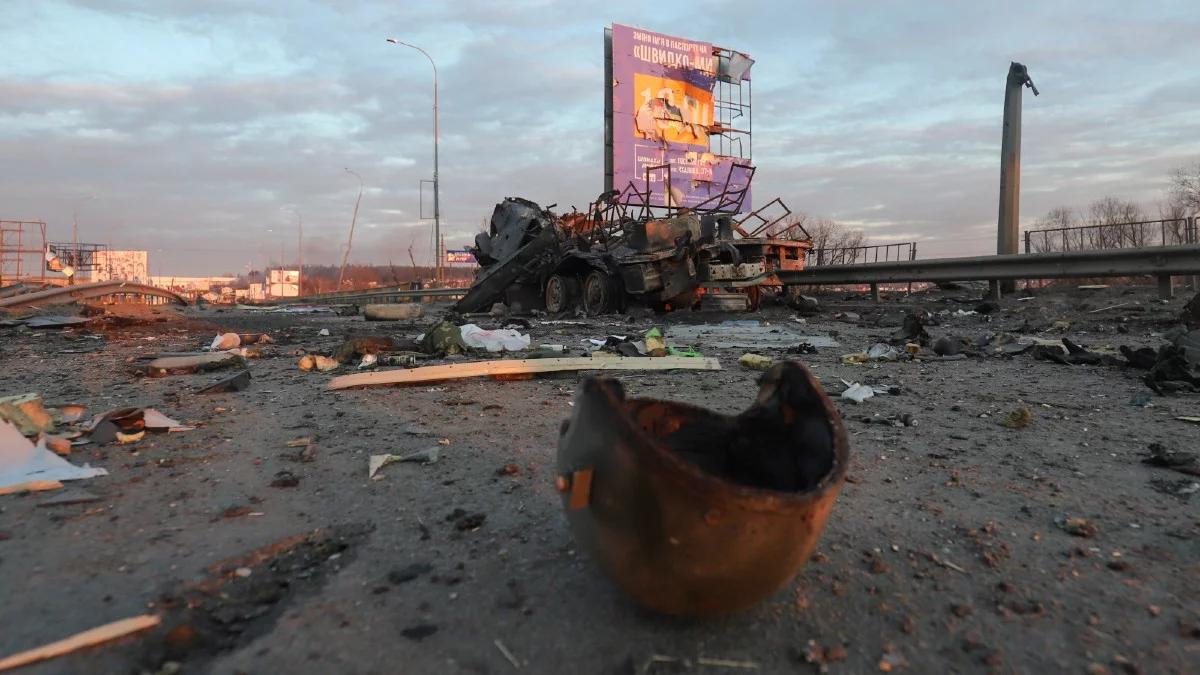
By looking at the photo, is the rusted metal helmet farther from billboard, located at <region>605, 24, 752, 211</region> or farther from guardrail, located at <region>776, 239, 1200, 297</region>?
billboard, located at <region>605, 24, 752, 211</region>

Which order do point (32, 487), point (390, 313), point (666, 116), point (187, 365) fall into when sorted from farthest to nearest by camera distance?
point (666, 116)
point (390, 313)
point (187, 365)
point (32, 487)

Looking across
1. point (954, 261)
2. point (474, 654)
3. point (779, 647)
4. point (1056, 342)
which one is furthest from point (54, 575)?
point (954, 261)

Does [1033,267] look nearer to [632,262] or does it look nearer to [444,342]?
[632,262]

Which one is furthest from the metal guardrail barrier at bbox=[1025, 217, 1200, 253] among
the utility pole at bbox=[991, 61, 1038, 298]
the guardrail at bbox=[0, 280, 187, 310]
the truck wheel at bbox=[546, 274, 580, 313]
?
the guardrail at bbox=[0, 280, 187, 310]

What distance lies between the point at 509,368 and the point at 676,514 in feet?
13.5

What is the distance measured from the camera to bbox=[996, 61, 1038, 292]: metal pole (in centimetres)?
1411

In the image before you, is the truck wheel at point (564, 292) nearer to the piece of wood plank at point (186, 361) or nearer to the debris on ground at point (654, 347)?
the debris on ground at point (654, 347)

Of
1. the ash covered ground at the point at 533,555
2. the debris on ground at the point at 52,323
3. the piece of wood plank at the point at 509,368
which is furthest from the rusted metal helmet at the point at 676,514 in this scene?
the debris on ground at the point at 52,323

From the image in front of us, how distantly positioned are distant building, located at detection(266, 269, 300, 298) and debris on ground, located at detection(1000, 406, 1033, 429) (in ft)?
203

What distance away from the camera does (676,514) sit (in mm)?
1297

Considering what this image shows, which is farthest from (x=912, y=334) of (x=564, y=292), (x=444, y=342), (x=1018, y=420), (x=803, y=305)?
(x=564, y=292)

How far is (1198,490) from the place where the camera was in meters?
2.48

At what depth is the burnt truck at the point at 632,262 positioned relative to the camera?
11.9m

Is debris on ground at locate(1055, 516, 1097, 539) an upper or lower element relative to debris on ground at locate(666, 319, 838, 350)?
lower
